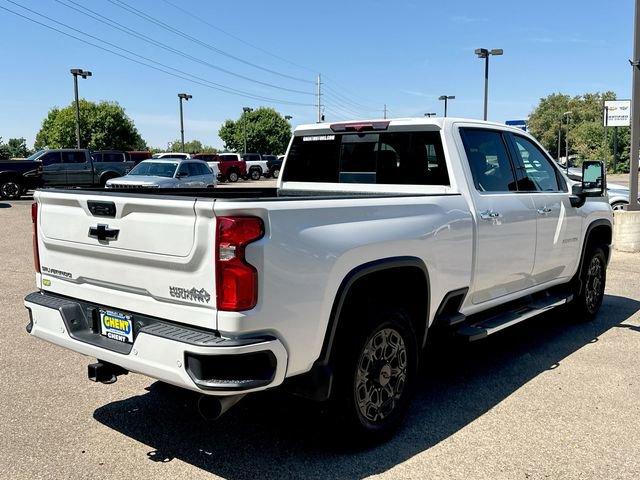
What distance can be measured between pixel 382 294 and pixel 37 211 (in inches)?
88.7

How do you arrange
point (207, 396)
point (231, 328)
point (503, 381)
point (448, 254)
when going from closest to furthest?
point (231, 328) < point (207, 396) < point (448, 254) < point (503, 381)

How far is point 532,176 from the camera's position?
17.8ft

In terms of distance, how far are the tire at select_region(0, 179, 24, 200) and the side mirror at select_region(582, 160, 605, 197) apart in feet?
72.6

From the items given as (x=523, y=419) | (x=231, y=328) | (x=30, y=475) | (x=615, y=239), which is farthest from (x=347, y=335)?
(x=615, y=239)

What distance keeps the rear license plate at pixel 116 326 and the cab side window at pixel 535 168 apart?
3475 millimetres

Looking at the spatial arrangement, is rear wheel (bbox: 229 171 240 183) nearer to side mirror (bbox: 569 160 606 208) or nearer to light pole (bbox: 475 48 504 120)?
light pole (bbox: 475 48 504 120)

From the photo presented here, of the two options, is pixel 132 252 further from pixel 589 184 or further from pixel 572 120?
pixel 572 120

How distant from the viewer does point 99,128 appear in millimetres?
78562

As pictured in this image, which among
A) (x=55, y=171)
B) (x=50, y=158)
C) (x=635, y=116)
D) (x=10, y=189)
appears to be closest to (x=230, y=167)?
(x=50, y=158)

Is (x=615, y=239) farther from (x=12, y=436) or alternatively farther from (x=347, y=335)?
(x=12, y=436)

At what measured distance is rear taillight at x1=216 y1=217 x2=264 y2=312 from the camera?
2.79 m

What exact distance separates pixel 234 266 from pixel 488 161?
2.80 metres

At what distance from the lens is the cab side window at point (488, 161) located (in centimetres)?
464

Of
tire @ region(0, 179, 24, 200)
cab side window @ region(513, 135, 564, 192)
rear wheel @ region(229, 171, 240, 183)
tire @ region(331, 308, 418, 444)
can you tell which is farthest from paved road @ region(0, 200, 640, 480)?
rear wheel @ region(229, 171, 240, 183)
